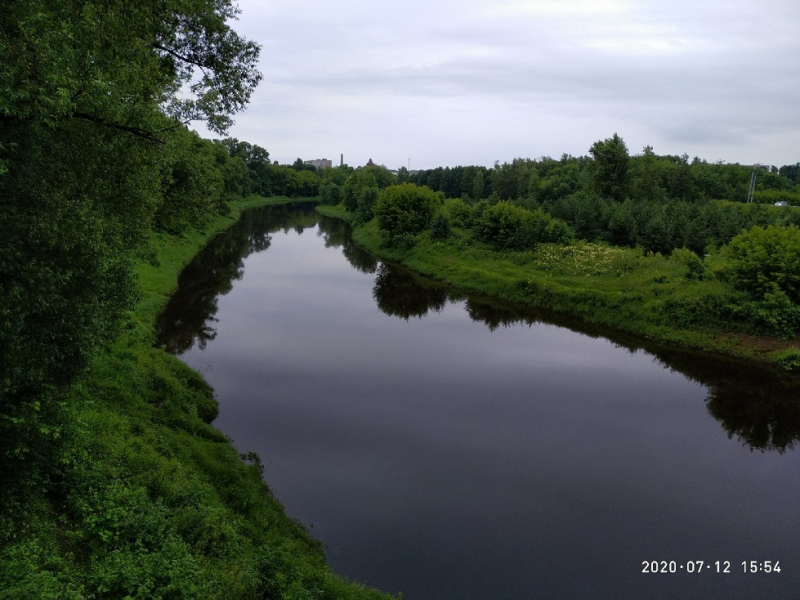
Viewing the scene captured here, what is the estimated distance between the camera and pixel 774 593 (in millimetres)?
10828

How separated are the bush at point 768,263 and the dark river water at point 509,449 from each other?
5165mm

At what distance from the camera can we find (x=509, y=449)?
1598 cm

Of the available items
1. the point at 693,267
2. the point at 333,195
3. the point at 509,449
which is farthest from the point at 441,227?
the point at 333,195

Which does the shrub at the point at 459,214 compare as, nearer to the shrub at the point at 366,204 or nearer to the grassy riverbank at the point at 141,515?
the shrub at the point at 366,204

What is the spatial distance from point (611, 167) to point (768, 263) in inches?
1449

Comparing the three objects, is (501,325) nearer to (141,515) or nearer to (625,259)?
(625,259)

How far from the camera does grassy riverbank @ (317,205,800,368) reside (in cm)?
2602

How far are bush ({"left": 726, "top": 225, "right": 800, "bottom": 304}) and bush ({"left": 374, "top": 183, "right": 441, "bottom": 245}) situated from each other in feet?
96.7

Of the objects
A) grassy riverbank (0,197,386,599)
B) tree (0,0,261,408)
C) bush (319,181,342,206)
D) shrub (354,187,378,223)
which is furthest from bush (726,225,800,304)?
bush (319,181,342,206)

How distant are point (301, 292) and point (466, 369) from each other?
1710cm

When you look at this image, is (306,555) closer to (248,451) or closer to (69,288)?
(248,451)

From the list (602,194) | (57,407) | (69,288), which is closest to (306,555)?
(57,407)

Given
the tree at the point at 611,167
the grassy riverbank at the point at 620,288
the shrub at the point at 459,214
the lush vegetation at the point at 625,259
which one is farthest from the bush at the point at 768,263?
the tree at the point at 611,167

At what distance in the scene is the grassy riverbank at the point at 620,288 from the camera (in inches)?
1024
